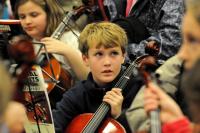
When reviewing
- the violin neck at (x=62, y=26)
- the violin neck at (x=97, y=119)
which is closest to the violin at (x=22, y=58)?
the violin neck at (x=97, y=119)

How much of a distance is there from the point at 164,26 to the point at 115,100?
21.1 inches

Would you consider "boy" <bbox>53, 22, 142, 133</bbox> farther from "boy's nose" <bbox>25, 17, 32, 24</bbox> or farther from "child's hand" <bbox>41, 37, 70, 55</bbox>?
"boy's nose" <bbox>25, 17, 32, 24</bbox>

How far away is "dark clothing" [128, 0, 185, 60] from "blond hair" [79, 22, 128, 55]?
169 mm

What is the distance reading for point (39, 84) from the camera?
2.02 metres

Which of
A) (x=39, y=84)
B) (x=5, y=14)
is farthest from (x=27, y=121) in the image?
(x=5, y=14)

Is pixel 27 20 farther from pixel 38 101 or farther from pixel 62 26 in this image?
pixel 38 101

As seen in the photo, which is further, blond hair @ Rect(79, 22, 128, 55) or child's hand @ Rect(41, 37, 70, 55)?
child's hand @ Rect(41, 37, 70, 55)

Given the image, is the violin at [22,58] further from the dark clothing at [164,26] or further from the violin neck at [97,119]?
the dark clothing at [164,26]

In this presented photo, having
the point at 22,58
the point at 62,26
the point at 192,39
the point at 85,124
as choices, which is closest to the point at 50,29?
the point at 62,26

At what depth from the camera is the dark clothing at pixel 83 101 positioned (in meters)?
2.25

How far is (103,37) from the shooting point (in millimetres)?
2287

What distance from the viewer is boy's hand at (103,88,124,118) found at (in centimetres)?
213

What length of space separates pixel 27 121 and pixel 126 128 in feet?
1.23

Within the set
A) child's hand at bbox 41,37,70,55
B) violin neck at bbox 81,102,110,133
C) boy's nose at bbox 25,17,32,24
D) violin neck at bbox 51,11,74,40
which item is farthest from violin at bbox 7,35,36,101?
boy's nose at bbox 25,17,32,24
